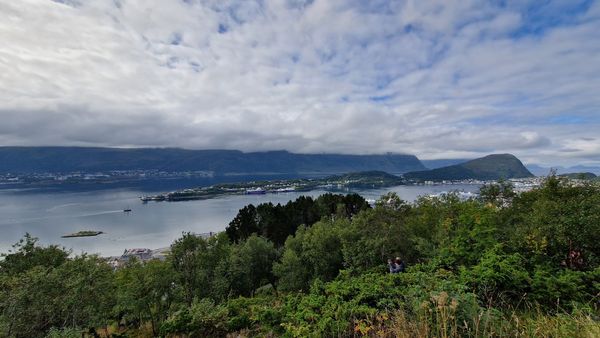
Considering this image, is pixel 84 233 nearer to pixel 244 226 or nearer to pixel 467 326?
pixel 244 226

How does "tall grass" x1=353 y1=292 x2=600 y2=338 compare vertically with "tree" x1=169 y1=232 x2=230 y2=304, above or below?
above

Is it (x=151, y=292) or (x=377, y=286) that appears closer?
(x=377, y=286)

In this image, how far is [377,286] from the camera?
242 inches

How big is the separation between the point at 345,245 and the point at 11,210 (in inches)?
5366

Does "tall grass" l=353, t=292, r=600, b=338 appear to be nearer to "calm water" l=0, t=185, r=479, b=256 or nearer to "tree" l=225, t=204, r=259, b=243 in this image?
"tree" l=225, t=204, r=259, b=243

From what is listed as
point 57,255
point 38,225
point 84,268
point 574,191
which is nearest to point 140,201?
point 38,225

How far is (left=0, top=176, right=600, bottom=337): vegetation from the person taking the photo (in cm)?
444

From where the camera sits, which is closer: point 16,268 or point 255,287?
point 16,268

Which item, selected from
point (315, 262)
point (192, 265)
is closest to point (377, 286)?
point (315, 262)

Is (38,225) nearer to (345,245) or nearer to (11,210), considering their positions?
(11,210)

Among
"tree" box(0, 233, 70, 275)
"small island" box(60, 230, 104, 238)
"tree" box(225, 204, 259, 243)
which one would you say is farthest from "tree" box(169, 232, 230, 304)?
"small island" box(60, 230, 104, 238)

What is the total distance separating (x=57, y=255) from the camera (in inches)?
897

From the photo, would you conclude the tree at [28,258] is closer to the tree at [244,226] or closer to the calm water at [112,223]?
the tree at [244,226]

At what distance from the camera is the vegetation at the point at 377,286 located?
14.6 ft
